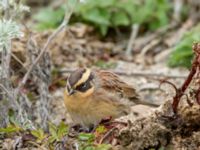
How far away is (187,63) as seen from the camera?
326 inches

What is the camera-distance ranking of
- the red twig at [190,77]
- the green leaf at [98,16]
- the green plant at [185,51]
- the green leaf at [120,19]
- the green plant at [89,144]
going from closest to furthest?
1. the red twig at [190,77]
2. the green plant at [89,144]
3. the green plant at [185,51]
4. the green leaf at [98,16]
5. the green leaf at [120,19]

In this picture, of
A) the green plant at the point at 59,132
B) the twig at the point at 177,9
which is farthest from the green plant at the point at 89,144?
the twig at the point at 177,9

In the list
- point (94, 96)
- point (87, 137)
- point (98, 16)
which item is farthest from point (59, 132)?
point (98, 16)

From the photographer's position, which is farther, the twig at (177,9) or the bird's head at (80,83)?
the twig at (177,9)

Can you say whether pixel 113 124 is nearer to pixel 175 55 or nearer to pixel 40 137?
pixel 40 137

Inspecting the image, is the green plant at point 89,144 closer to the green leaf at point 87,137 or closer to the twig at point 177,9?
the green leaf at point 87,137

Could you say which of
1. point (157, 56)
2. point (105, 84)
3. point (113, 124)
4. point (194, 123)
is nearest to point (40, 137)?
point (113, 124)

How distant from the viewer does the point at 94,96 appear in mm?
6500

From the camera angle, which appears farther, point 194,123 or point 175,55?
point 175,55

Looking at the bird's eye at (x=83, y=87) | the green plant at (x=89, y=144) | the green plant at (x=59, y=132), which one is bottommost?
the green plant at (x=89, y=144)

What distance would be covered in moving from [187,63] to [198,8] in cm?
197

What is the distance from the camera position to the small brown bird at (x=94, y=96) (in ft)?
20.7

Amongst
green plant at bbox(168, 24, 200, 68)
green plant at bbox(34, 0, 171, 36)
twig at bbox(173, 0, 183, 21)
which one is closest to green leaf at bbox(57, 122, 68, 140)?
green plant at bbox(168, 24, 200, 68)

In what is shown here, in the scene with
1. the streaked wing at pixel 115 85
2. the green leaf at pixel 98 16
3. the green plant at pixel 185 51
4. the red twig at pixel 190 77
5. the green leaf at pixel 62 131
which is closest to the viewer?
the red twig at pixel 190 77
